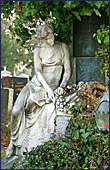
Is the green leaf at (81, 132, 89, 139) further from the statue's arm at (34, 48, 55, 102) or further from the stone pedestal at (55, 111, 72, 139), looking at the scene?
the statue's arm at (34, 48, 55, 102)

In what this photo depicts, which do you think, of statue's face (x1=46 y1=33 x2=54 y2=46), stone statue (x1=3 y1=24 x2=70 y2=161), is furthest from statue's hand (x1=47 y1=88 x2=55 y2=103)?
statue's face (x1=46 y1=33 x2=54 y2=46)

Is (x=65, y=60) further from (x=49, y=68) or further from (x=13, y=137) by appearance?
(x=13, y=137)

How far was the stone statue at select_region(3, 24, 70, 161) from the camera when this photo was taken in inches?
210

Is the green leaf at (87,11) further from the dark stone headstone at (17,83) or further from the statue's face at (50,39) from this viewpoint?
the dark stone headstone at (17,83)

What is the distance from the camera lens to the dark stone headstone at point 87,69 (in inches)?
229

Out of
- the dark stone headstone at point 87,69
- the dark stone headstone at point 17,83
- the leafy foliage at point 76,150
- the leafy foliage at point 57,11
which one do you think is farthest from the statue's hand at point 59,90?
the dark stone headstone at point 17,83

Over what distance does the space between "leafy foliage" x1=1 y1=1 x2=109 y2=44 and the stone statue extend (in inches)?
11.9

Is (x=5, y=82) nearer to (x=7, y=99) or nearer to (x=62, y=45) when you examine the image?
(x=7, y=99)

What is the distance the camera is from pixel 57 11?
508cm

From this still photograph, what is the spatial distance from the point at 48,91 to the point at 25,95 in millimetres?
401

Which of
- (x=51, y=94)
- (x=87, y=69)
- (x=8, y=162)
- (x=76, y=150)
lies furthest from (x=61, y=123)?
(x=87, y=69)

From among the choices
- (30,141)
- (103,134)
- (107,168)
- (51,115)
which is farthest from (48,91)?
(107,168)

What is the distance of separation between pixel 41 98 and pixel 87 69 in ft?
3.36

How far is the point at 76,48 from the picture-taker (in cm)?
598
